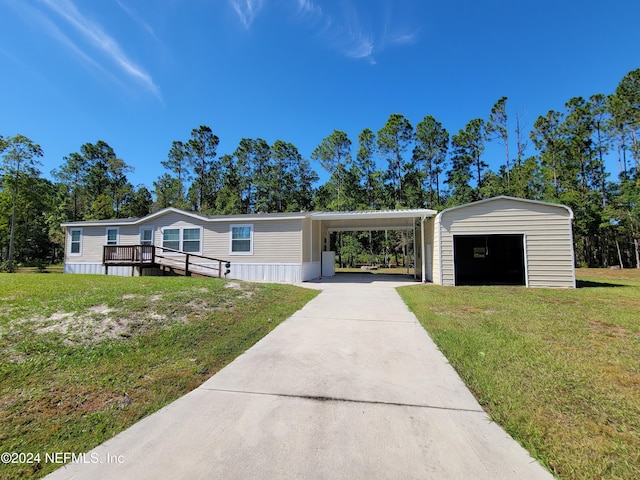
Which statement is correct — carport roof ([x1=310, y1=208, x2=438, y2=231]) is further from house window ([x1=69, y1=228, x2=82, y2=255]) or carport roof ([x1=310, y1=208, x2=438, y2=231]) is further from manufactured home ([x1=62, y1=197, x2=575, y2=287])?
house window ([x1=69, y1=228, x2=82, y2=255])

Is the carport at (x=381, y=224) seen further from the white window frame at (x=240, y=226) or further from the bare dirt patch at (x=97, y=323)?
the bare dirt patch at (x=97, y=323)

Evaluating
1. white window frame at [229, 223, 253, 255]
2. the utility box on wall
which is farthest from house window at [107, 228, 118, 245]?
the utility box on wall

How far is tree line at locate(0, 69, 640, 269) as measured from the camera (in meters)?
23.4

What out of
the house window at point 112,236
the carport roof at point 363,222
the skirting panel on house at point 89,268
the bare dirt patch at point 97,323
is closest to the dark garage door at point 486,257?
the carport roof at point 363,222

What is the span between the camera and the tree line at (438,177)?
76.8 ft

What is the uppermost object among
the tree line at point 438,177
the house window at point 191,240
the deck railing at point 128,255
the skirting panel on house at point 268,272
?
the tree line at point 438,177

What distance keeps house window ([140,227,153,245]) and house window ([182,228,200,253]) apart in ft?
6.00

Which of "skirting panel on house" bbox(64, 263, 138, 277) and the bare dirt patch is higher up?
"skirting panel on house" bbox(64, 263, 138, 277)

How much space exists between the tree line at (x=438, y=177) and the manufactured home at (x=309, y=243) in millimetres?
10158

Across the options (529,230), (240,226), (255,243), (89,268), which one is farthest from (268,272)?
(529,230)

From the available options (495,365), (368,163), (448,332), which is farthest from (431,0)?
(368,163)

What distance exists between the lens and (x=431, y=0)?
10.1m

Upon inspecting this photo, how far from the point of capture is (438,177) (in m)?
28.2

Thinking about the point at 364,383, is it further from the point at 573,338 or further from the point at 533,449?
the point at 573,338
